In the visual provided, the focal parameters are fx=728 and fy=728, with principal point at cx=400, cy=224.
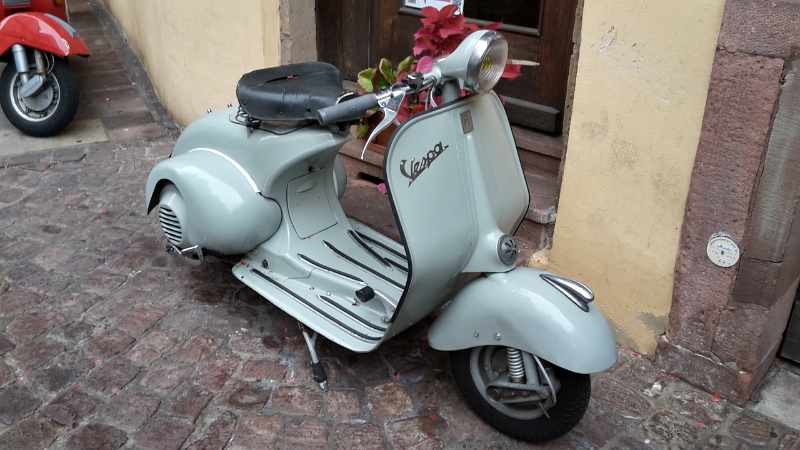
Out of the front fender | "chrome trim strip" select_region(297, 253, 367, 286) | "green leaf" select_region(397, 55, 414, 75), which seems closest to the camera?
the front fender

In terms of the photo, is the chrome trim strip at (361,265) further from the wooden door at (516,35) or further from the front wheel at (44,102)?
the front wheel at (44,102)

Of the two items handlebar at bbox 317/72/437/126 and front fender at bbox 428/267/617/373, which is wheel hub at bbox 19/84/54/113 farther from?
front fender at bbox 428/267/617/373

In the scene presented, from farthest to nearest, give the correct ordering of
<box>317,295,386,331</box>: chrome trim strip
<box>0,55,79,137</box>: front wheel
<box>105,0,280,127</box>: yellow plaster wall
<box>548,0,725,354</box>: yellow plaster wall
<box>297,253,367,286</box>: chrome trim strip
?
<box>0,55,79,137</box>: front wheel → <box>105,0,280,127</box>: yellow plaster wall → <box>297,253,367,286</box>: chrome trim strip → <box>317,295,386,331</box>: chrome trim strip → <box>548,0,725,354</box>: yellow plaster wall

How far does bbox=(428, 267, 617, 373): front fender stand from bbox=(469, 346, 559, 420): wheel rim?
0.12 meters

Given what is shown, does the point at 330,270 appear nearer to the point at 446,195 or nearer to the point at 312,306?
the point at 312,306

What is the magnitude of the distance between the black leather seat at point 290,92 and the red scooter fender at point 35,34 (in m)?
2.73

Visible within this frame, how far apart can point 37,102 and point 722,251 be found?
4.66m

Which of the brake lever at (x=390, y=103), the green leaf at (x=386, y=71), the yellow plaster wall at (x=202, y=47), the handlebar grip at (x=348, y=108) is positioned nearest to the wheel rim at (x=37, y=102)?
the yellow plaster wall at (x=202, y=47)

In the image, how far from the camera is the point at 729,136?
8.39ft

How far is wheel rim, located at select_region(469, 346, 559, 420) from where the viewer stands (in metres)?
2.54

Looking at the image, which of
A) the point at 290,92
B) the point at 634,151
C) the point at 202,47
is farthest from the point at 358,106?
the point at 202,47

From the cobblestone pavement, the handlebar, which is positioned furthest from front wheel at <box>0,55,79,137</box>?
the handlebar

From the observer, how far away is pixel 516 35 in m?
3.77

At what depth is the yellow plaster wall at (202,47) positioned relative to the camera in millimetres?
4559
